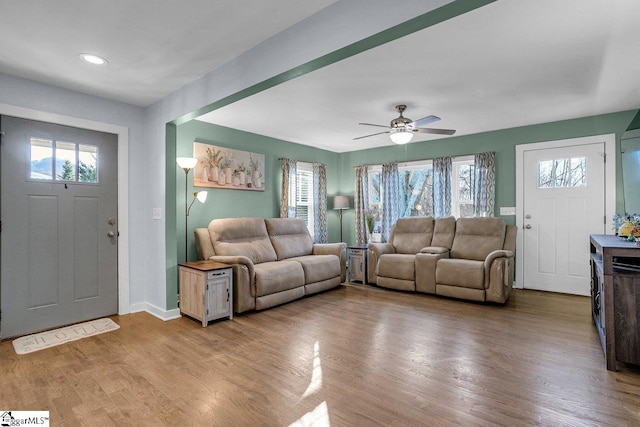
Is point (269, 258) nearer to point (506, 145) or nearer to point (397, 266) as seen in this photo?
point (397, 266)

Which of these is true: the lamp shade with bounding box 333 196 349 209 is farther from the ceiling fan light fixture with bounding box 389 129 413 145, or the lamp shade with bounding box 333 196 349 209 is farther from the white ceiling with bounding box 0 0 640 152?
the ceiling fan light fixture with bounding box 389 129 413 145

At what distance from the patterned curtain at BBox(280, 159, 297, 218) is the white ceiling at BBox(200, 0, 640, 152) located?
722 millimetres

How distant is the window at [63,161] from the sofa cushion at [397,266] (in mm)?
3928

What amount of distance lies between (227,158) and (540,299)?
477 centimetres

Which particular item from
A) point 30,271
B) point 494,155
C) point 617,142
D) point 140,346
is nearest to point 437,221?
point 494,155

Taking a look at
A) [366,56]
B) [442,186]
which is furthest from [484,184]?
[366,56]

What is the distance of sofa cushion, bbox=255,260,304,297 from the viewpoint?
12.7 ft

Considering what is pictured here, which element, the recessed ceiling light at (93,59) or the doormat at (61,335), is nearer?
the recessed ceiling light at (93,59)

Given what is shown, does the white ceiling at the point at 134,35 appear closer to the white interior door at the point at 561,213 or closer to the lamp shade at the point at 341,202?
the lamp shade at the point at 341,202

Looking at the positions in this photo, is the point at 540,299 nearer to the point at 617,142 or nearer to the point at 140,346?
the point at 617,142

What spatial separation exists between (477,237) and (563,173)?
152cm

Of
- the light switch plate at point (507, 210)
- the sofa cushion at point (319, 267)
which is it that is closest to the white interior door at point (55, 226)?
the sofa cushion at point (319, 267)

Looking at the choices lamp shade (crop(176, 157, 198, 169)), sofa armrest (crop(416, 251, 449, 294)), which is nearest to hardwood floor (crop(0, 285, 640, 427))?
sofa armrest (crop(416, 251, 449, 294))

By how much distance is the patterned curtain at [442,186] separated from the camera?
5.62 metres
